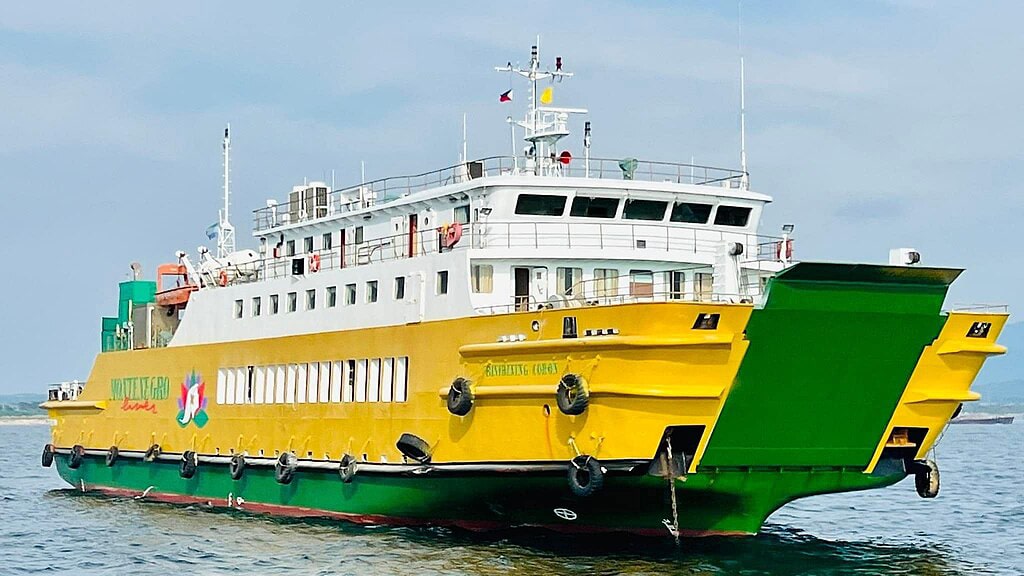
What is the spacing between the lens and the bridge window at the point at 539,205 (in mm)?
22906

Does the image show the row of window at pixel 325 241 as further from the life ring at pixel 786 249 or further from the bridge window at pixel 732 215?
the life ring at pixel 786 249

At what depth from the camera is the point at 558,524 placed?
21.6 m

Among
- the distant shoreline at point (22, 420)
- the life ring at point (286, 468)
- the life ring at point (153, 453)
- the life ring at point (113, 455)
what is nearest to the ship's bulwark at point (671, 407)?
A: the life ring at point (286, 468)

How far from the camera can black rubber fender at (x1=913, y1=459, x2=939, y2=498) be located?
71.7 feet

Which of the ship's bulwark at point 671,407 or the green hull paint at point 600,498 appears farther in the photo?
the green hull paint at point 600,498

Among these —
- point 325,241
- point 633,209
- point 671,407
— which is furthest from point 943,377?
point 325,241

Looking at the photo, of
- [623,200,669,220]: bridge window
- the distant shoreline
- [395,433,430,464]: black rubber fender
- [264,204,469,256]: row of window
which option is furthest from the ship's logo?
the distant shoreline

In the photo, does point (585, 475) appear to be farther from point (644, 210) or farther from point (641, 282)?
point (644, 210)

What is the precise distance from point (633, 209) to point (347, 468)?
6.07m

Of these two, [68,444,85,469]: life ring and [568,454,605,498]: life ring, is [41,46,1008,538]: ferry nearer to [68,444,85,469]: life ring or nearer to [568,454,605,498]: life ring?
[568,454,605,498]: life ring

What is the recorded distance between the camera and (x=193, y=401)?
2883 cm

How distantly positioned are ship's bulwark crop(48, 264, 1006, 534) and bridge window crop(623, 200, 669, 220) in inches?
143

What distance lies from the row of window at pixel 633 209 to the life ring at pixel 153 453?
10870 mm

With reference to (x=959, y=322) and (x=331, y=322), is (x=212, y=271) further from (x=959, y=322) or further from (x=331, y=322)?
(x=959, y=322)
